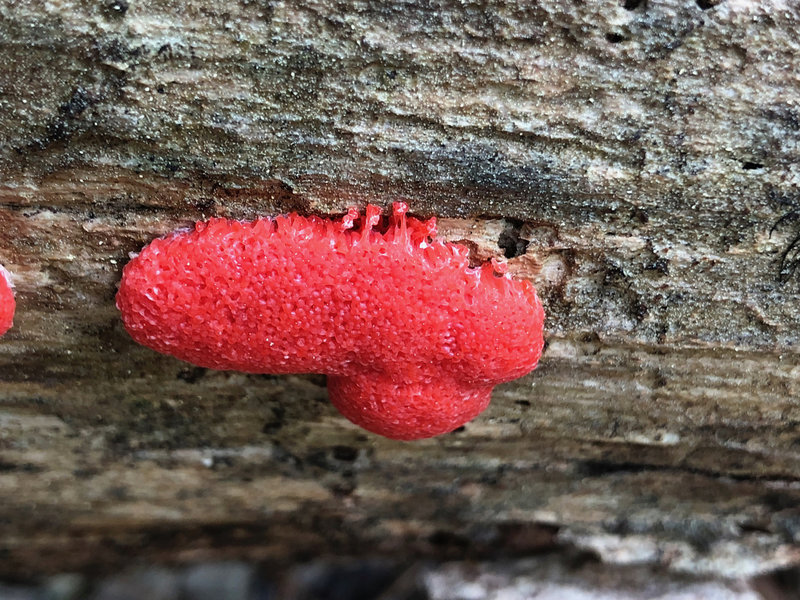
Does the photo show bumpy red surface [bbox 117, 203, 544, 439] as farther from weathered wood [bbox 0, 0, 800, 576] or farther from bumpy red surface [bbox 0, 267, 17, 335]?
bumpy red surface [bbox 0, 267, 17, 335]

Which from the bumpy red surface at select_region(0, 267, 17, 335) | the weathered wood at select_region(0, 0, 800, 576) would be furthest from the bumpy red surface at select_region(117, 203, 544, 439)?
the bumpy red surface at select_region(0, 267, 17, 335)

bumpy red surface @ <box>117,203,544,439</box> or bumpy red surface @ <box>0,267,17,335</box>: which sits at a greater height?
bumpy red surface @ <box>117,203,544,439</box>

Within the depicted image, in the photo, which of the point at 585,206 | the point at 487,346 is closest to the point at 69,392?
the point at 487,346

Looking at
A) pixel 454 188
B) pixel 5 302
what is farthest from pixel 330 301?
pixel 5 302

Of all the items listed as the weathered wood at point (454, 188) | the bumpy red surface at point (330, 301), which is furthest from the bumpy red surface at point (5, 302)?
the bumpy red surface at point (330, 301)

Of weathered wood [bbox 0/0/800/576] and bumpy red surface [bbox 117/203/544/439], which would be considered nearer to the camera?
weathered wood [bbox 0/0/800/576]

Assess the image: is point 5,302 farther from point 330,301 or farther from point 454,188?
point 454,188

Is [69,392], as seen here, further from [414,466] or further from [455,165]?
[455,165]
